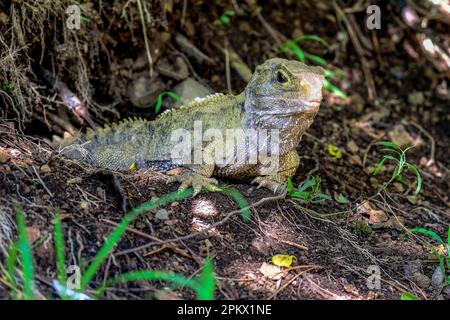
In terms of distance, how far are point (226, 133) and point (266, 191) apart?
629 mm

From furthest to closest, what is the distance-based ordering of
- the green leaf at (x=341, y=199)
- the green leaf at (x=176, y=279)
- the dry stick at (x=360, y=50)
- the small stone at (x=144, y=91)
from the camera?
the dry stick at (x=360, y=50), the small stone at (x=144, y=91), the green leaf at (x=341, y=199), the green leaf at (x=176, y=279)

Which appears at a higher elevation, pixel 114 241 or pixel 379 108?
pixel 114 241

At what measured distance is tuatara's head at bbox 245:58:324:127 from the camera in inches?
185

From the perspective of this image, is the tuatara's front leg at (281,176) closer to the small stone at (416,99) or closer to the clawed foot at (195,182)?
the clawed foot at (195,182)

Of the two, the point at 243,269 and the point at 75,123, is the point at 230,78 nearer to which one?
the point at 75,123

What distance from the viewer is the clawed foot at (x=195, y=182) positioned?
4.72m

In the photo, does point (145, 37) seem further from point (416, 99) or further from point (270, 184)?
point (416, 99)

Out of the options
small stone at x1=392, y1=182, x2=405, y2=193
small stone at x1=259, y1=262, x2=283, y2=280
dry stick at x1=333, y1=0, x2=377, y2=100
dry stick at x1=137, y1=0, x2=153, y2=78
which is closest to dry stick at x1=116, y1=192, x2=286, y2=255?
small stone at x1=259, y1=262, x2=283, y2=280

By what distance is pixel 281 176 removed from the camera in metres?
5.32

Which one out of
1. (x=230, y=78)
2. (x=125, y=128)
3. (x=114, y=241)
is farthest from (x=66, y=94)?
(x=114, y=241)

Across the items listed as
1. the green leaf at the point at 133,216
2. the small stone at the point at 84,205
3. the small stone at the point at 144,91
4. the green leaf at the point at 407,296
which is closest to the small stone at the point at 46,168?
the small stone at the point at 84,205
